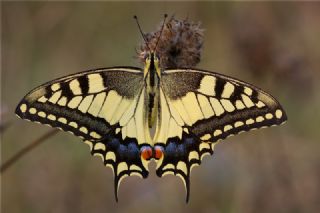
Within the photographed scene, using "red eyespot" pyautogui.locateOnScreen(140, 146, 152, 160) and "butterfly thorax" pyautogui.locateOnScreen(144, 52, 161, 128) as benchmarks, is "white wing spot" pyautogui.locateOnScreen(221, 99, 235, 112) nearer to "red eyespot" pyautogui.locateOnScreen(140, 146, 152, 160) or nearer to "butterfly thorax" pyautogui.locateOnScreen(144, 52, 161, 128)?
"butterfly thorax" pyautogui.locateOnScreen(144, 52, 161, 128)

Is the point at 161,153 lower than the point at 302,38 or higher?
lower

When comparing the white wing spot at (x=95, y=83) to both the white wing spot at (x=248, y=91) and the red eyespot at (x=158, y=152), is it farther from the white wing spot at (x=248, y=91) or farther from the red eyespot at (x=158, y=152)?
the white wing spot at (x=248, y=91)

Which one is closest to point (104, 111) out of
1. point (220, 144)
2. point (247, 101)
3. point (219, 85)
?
point (219, 85)

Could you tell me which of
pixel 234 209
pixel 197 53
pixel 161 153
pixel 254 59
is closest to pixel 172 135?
pixel 161 153

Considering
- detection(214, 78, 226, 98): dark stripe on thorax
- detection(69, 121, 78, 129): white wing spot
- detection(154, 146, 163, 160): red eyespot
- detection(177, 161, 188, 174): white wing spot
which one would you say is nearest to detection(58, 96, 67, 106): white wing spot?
detection(69, 121, 78, 129): white wing spot

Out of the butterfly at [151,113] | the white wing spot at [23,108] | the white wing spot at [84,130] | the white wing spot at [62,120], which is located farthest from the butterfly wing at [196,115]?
the white wing spot at [23,108]

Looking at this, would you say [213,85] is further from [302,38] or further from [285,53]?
[302,38]
